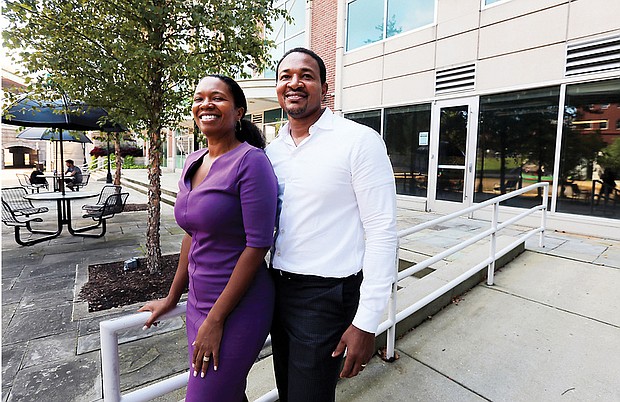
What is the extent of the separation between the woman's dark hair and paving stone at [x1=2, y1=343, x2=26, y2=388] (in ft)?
8.86

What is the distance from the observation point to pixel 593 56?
607 cm

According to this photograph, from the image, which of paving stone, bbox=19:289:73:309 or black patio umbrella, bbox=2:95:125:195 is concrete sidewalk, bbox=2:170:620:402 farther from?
black patio umbrella, bbox=2:95:125:195

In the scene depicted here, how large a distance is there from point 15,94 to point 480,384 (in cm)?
634

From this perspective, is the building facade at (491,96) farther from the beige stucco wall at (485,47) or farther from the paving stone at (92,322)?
the paving stone at (92,322)

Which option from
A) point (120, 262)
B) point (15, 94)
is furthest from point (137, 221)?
point (15, 94)

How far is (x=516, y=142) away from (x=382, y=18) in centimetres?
501

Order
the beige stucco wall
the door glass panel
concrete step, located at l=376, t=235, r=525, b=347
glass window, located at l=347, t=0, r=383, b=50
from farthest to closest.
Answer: glass window, located at l=347, t=0, r=383, b=50 → the door glass panel → the beige stucco wall → concrete step, located at l=376, t=235, r=525, b=347

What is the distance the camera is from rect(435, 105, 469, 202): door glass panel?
8.15 meters

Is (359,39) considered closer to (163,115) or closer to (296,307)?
(163,115)

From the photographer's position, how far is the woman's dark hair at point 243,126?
152 centimetres

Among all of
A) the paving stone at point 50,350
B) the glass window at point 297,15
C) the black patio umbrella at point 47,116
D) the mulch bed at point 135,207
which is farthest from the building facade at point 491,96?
the paving stone at point 50,350

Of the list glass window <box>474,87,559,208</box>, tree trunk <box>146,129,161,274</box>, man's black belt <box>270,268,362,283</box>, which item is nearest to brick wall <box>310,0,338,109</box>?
glass window <box>474,87,559,208</box>

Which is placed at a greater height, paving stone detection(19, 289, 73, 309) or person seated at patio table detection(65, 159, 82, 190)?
person seated at patio table detection(65, 159, 82, 190)

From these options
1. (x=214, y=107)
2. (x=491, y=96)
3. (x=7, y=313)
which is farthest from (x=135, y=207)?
(x=214, y=107)
